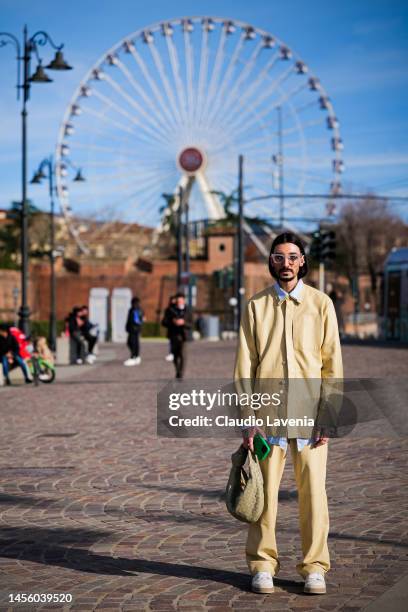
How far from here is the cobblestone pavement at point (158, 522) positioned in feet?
18.2

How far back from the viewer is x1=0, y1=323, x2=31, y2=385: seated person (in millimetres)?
21188

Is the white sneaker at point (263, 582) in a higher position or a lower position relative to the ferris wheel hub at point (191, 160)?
lower

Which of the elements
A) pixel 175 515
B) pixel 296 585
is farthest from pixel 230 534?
pixel 296 585

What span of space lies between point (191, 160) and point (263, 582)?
177 ft

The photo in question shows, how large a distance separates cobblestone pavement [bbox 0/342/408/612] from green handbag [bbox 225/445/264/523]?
432mm

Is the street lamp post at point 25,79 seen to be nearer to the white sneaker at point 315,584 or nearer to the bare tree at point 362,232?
the white sneaker at point 315,584

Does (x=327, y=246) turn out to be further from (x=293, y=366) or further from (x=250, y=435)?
(x=250, y=435)

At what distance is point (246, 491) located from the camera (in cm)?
527

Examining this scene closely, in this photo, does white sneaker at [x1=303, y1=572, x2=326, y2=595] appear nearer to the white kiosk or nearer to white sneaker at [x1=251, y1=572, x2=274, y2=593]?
white sneaker at [x1=251, y1=572, x2=274, y2=593]

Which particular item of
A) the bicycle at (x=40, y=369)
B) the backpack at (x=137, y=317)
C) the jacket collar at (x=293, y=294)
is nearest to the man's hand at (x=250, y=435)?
the jacket collar at (x=293, y=294)

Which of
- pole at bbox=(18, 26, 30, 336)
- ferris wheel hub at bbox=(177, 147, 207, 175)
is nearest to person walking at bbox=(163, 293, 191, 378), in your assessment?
pole at bbox=(18, 26, 30, 336)

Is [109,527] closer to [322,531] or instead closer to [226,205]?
[322,531]

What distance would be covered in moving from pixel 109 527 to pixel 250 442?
7.67ft

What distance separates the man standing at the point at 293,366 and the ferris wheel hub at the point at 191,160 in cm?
5336
